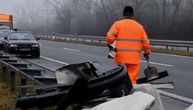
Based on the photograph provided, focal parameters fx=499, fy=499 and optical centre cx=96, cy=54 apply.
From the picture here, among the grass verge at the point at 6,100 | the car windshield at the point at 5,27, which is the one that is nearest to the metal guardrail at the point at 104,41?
the car windshield at the point at 5,27

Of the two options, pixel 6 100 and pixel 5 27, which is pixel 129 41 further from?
pixel 5 27

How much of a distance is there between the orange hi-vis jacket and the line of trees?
134 ft

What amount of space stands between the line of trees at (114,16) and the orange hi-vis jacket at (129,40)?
40.7 metres

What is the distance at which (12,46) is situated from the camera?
28125 mm

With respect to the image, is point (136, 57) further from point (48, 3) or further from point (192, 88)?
point (48, 3)

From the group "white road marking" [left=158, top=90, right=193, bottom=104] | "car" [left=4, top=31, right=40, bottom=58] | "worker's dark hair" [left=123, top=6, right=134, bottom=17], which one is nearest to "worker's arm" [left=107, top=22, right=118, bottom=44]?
"worker's dark hair" [left=123, top=6, right=134, bottom=17]

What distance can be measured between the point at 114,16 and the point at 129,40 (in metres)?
58.5

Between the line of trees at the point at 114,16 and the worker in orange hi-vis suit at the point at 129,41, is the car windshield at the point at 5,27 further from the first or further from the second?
the worker in orange hi-vis suit at the point at 129,41

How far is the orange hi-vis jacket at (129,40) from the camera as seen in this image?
8.27 metres

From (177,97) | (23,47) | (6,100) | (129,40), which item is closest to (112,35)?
(129,40)

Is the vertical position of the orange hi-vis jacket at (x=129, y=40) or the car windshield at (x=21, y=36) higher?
the orange hi-vis jacket at (x=129, y=40)

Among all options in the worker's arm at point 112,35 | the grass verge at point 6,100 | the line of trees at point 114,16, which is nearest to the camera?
the worker's arm at point 112,35

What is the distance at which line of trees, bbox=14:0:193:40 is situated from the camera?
52.7m

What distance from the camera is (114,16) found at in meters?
66.6
